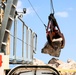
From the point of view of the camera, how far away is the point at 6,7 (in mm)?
10273

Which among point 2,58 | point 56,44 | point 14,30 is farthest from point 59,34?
point 2,58

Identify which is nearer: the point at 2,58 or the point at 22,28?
the point at 2,58

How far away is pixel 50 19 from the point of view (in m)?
10.2

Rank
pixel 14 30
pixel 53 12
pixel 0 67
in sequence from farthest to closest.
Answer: pixel 14 30 < pixel 53 12 < pixel 0 67

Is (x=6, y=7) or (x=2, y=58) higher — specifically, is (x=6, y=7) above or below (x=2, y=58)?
above

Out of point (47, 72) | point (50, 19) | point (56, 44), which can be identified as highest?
point (50, 19)

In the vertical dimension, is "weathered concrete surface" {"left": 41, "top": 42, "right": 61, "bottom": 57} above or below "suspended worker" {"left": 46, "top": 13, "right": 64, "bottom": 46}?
below

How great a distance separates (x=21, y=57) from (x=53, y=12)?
10.5 feet

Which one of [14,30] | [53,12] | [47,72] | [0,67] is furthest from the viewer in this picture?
[14,30]

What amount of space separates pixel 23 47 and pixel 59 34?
9.03ft

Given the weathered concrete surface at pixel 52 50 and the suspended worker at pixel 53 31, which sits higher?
the suspended worker at pixel 53 31

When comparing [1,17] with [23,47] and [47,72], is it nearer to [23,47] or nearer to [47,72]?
[23,47]

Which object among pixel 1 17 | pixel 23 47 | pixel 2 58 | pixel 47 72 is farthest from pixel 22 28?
pixel 47 72

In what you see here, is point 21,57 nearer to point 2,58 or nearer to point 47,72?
point 2,58
